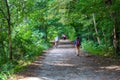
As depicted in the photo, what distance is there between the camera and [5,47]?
62.4ft

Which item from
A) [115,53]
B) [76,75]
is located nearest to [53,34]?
[115,53]

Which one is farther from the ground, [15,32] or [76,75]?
[15,32]

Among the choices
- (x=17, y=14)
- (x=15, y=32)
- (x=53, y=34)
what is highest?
(x=17, y=14)

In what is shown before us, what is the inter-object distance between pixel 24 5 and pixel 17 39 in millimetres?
2482

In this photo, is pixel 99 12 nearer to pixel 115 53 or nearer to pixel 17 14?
pixel 115 53

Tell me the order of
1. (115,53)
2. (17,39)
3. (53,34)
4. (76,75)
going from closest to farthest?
(76,75) → (17,39) → (115,53) → (53,34)

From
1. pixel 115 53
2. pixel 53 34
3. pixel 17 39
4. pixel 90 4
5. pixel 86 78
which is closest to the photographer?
pixel 86 78

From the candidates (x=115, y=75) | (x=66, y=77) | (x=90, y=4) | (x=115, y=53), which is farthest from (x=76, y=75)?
(x=115, y=53)

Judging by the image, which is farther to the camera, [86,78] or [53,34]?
[53,34]

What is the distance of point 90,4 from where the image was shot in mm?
18516

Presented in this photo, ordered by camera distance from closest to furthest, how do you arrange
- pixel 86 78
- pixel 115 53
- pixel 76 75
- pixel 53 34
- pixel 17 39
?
1. pixel 86 78
2. pixel 76 75
3. pixel 17 39
4. pixel 115 53
5. pixel 53 34

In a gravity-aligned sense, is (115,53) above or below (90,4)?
below

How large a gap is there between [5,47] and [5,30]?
1.12 meters

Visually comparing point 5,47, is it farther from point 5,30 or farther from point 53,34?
point 53,34
